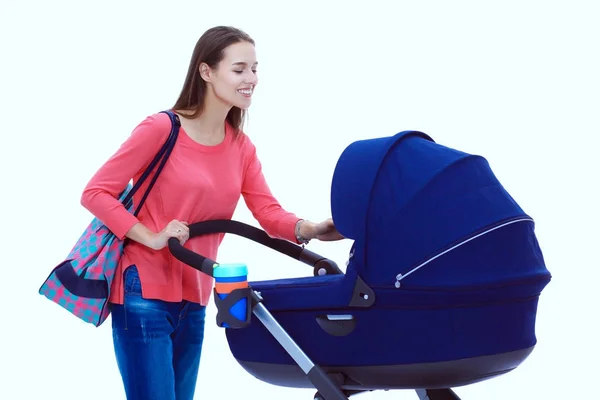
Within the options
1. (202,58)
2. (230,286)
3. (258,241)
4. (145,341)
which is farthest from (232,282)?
(202,58)

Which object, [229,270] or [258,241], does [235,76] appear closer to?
[258,241]

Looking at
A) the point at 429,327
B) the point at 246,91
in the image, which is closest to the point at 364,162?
the point at 429,327

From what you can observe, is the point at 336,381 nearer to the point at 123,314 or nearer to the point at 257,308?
the point at 257,308

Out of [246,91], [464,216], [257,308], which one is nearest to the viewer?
[464,216]

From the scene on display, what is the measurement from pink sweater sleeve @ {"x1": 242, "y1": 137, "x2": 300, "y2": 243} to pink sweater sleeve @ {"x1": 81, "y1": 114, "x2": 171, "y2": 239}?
0.44 m

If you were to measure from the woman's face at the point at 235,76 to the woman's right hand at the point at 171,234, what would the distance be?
468 millimetres

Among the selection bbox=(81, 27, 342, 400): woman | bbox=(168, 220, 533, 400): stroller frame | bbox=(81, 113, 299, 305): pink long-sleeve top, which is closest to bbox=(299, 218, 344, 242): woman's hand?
bbox=(81, 27, 342, 400): woman

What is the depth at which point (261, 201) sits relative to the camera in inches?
129

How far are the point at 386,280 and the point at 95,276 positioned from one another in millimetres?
999

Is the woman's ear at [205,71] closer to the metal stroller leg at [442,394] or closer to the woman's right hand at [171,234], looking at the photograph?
the woman's right hand at [171,234]

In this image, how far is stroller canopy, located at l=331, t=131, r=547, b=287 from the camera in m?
2.38

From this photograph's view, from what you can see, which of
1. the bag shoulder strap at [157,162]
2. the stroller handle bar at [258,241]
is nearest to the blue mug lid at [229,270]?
the stroller handle bar at [258,241]

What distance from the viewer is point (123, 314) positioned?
2885 mm

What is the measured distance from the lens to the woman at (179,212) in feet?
9.30
